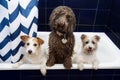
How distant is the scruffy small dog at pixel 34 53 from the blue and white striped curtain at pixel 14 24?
149mm

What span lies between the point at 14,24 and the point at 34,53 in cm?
33

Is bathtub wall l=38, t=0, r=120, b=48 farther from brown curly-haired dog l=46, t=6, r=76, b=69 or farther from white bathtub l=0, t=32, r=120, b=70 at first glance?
brown curly-haired dog l=46, t=6, r=76, b=69

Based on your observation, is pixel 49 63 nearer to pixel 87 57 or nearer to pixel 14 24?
pixel 87 57

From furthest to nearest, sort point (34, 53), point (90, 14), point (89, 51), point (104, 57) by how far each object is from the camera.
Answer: point (90, 14)
point (104, 57)
point (89, 51)
point (34, 53)

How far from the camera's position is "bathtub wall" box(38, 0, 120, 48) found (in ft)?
8.72

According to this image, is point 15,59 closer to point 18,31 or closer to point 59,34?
point 18,31

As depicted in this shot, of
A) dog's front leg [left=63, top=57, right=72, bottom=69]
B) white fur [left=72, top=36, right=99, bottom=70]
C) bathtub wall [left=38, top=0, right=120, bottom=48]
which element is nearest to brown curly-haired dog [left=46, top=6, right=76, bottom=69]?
dog's front leg [left=63, top=57, right=72, bottom=69]

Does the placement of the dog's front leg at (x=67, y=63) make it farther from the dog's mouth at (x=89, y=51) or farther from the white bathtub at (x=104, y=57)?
the dog's mouth at (x=89, y=51)

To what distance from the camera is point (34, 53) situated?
1.89 metres

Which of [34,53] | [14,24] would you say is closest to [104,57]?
[34,53]

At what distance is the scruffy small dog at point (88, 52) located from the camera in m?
1.94
